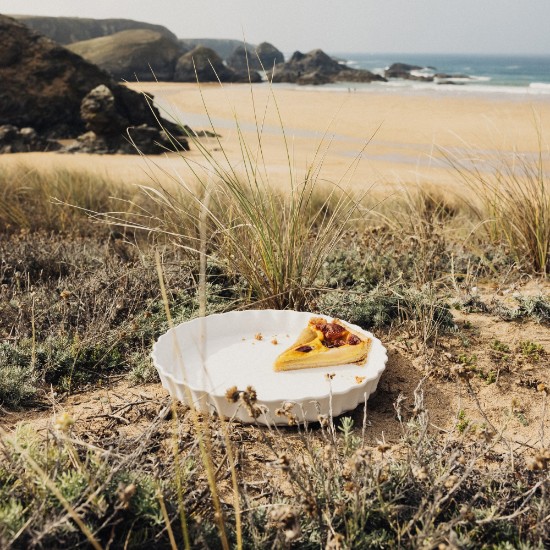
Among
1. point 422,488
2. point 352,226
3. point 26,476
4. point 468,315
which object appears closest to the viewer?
point 26,476

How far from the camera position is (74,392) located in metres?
3.30

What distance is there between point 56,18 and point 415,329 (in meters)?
100

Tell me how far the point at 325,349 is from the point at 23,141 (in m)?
12.3

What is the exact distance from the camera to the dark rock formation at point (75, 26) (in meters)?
84.3

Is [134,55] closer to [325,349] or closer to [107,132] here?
[107,132]

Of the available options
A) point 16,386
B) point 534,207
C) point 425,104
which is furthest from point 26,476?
point 425,104

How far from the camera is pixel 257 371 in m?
3.12

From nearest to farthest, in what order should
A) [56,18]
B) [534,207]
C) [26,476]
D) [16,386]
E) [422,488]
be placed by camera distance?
[26,476] → [422,488] → [16,386] → [534,207] → [56,18]

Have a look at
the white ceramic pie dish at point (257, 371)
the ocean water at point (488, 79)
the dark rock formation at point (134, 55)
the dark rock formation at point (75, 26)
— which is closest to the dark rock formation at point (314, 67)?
the ocean water at point (488, 79)

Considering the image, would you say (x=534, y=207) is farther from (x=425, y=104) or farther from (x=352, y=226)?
(x=425, y=104)

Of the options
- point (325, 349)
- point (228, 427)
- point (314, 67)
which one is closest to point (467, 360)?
point (325, 349)

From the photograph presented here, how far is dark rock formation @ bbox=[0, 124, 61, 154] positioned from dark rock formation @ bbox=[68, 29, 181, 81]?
137 feet

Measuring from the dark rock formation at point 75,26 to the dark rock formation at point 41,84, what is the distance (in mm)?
71390

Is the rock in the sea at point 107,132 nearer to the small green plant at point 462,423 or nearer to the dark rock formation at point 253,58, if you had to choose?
the small green plant at point 462,423
